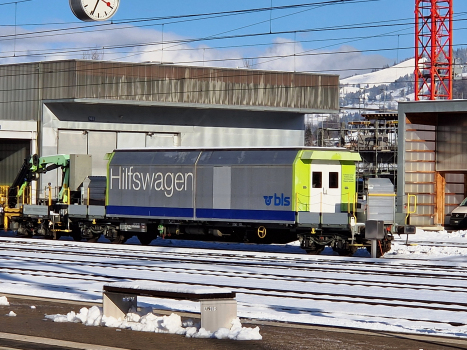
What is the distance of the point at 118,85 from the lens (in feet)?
148

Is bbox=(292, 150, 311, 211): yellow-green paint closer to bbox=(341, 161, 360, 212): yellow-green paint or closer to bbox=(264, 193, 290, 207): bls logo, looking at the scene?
bbox=(264, 193, 290, 207): bls logo

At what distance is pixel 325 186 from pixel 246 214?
9.33ft

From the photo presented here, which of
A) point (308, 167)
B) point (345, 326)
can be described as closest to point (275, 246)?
point (308, 167)

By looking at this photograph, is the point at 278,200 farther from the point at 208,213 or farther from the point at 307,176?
the point at 208,213

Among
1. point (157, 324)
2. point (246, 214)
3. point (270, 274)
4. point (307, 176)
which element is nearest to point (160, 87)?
point (246, 214)

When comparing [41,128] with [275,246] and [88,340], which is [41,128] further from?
[88,340]

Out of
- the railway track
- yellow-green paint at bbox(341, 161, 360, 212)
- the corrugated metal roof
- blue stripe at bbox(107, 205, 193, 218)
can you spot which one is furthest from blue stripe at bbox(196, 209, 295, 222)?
the corrugated metal roof

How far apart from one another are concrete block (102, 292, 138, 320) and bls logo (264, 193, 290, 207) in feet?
47.4

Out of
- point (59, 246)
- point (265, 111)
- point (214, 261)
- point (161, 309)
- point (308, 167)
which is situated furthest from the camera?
point (265, 111)

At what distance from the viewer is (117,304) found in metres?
11.0

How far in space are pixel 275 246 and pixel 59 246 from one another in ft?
26.0

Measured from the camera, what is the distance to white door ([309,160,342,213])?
25453 millimetres

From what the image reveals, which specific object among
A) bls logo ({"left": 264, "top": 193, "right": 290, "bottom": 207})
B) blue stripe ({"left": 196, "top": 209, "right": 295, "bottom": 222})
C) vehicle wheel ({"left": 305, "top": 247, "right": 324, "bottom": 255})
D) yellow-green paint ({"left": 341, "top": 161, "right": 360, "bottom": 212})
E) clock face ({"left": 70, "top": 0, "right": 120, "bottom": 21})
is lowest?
vehicle wheel ({"left": 305, "top": 247, "right": 324, "bottom": 255})

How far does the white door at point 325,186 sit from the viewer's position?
83.5 feet
